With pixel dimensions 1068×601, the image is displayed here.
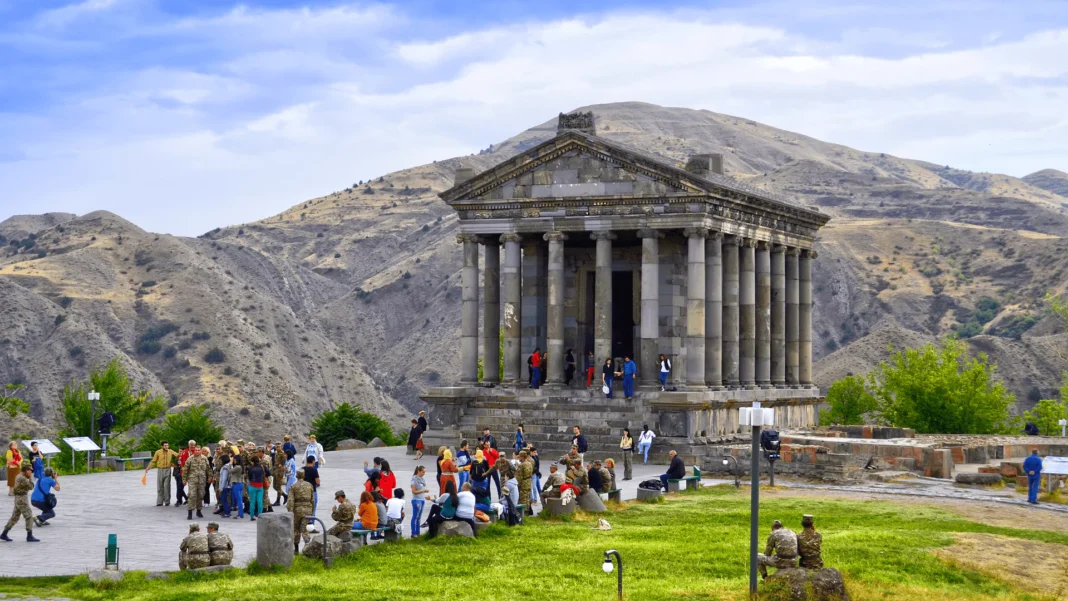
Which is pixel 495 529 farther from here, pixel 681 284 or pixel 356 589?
pixel 681 284

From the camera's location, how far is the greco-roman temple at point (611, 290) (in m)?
44.7

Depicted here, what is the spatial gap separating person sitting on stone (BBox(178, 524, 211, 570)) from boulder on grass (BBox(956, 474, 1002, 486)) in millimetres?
23533

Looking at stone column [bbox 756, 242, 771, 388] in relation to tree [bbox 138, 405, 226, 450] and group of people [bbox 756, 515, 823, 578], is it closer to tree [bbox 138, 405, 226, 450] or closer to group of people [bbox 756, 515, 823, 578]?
tree [bbox 138, 405, 226, 450]

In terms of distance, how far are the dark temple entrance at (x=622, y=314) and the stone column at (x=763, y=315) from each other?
524cm

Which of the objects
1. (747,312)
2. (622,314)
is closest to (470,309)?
(622,314)

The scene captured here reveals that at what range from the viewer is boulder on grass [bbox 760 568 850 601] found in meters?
18.4

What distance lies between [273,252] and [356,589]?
145300 mm

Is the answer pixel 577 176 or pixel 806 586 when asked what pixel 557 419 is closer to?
pixel 577 176

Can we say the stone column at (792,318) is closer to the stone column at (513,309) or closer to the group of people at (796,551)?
the stone column at (513,309)

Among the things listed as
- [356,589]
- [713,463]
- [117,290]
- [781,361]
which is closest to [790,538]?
[356,589]

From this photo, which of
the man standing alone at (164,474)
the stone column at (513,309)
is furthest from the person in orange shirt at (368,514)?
the stone column at (513,309)

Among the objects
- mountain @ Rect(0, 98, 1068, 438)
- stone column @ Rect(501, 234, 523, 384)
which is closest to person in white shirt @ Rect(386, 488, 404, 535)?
stone column @ Rect(501, 234, 523, 384)

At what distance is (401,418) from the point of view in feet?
359

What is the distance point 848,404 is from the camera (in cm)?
6719
